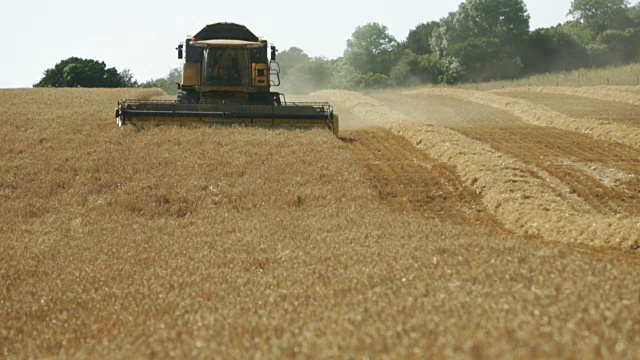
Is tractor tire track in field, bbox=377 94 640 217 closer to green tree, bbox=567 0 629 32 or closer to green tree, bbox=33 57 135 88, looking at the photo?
green tree, bbox=33 57 135 88

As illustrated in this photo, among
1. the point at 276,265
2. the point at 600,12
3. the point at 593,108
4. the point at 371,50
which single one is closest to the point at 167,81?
the point at 371,50

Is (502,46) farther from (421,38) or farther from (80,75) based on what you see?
(80,75)

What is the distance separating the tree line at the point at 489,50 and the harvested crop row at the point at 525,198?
51049 millimetres

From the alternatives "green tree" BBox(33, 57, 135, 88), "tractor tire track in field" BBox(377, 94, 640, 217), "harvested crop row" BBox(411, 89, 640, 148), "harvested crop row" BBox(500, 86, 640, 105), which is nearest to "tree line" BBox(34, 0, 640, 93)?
"green tree" BBox(33, 57, 135, 88)

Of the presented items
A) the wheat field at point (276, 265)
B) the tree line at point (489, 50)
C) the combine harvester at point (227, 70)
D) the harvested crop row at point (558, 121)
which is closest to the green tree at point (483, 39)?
the tree line at point (489, 50)

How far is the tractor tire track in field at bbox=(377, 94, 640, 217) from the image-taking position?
48.3 feet

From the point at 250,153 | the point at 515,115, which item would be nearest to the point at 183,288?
the point at 250,153

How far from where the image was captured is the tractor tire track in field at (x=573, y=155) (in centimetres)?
1473

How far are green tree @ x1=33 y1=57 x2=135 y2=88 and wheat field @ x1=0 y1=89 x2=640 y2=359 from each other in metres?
58.0

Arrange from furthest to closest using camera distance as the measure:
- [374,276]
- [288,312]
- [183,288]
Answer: [183,288], [374,276], [288,312]

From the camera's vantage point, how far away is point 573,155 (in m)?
19.5

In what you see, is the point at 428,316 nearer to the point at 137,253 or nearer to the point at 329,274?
the point at 329,274

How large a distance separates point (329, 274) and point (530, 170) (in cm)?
1098

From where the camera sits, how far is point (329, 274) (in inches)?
274
